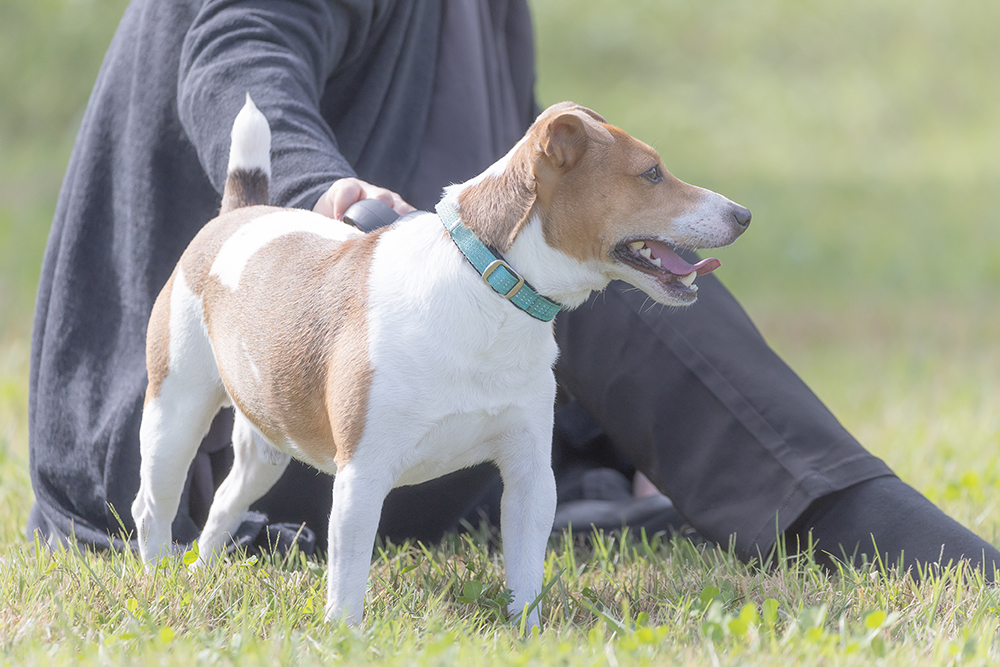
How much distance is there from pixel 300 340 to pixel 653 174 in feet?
2.25

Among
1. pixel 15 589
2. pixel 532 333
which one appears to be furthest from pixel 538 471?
pixel 15 589

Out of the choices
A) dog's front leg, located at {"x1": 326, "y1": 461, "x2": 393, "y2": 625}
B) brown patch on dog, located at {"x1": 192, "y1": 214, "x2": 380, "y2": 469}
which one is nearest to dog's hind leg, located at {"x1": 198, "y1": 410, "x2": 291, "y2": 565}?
brown patch on dog, located at {"x1": 192, "y1": 214, "x2": 380, "y2": 469}

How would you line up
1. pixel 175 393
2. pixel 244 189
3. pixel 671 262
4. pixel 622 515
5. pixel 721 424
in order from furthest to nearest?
pixel 622 515, pixel 721 424, pixel 244 189, pixel 175 393, pixel 671 262

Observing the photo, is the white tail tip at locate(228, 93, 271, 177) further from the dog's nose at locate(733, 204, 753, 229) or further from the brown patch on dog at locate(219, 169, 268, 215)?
the dog's nose at locate(733, 204, 753, 229)

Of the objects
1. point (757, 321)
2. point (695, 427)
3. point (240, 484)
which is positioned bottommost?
point (757, 321)

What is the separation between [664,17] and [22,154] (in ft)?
20.1

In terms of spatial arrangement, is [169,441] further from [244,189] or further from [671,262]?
[671,262]

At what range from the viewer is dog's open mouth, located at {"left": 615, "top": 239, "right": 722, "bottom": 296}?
182 centimetres

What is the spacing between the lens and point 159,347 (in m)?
2.08

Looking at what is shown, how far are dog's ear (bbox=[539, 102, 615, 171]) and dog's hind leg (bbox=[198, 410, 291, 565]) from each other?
2.79 feet

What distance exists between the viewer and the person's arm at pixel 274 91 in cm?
221

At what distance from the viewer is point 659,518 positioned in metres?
2.88

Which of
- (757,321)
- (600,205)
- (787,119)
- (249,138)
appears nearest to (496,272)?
(600,205)

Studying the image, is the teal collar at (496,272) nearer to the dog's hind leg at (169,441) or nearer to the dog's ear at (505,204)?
the dog's ear at (505,204)
